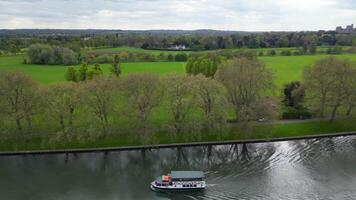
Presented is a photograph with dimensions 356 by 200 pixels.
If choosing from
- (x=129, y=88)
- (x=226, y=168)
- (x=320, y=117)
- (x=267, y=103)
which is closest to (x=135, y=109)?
(x=129, y=88)

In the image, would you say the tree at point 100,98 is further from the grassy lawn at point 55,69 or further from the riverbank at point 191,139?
the grassy lawn at point 55,69

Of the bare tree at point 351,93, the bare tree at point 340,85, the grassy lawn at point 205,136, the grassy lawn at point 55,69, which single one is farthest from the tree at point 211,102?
the grassy lawn at point 55,69

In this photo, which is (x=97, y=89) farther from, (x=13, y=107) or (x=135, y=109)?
(x=13, y=107)

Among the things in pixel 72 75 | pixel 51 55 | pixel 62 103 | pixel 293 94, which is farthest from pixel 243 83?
pixel 51 55

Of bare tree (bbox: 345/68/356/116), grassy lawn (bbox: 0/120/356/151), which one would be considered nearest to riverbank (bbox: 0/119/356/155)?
grassy lawn (bbox: 0/120/356/151)

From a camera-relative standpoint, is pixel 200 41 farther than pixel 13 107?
Yes

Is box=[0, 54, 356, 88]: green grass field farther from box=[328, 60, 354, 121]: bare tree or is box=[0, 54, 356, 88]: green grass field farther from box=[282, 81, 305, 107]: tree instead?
box=[328, 60, 354, 121]: bare tree

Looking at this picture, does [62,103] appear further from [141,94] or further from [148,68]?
[148,68]
